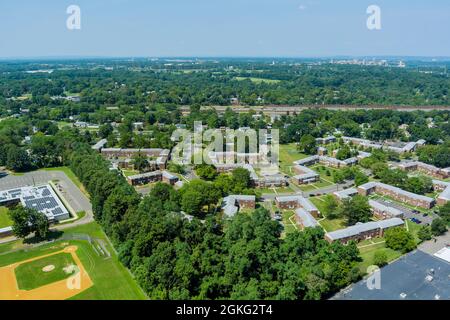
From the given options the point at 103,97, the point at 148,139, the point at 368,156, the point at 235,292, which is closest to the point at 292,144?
the point at 368,156

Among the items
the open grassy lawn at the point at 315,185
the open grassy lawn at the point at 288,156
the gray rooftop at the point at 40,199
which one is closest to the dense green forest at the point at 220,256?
the gray rooftop at the point at 40,199

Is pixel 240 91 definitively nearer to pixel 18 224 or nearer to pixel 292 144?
pixel 292 144

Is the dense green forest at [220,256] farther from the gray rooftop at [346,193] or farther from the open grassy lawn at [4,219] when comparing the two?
the gray rooftop at [346,193]

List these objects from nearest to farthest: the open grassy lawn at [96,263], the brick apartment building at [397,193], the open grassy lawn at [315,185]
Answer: the open grassy lawn at [96,263]
the brick apartment building at [397,193]
the open grassy lawn at [315,185]

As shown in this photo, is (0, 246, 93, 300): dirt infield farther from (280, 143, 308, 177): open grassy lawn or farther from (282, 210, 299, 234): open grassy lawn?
(280, 143, 308, 177): open grassy lawn

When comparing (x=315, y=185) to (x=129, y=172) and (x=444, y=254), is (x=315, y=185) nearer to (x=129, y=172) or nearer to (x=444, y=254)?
(x=444, y=254)
